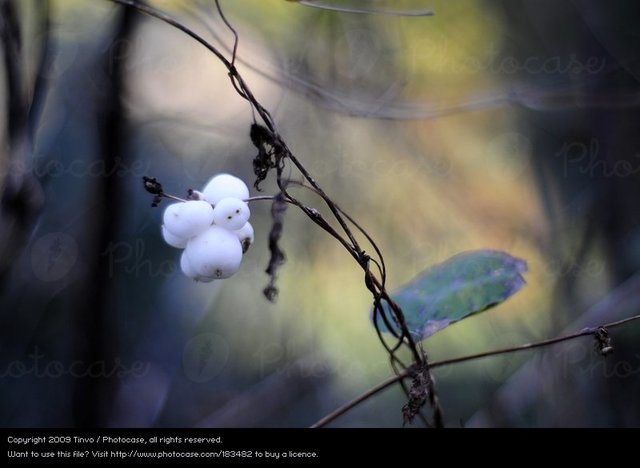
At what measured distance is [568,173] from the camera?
1.65 m

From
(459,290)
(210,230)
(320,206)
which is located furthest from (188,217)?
(320,206)

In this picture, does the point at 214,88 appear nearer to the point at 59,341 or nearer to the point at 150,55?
the point at 150,55

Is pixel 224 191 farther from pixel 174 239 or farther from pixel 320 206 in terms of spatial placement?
pixel 320 206

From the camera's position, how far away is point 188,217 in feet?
1.85

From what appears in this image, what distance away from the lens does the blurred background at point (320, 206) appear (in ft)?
5.00

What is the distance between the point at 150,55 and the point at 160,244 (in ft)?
1.65

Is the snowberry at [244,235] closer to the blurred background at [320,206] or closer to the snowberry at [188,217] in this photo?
the snowberry at [188,217]

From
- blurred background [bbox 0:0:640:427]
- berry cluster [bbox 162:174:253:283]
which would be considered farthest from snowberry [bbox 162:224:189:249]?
blurred background [bbox 0:0:640:427]

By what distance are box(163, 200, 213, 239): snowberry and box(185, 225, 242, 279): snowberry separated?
11 mm

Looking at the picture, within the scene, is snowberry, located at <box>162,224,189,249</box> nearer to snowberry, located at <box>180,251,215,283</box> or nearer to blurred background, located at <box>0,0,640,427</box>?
snowberry, located at <box>180,251,215,283</box>

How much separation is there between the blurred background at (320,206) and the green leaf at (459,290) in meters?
0.82

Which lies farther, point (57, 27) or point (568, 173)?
point (568, 173)
